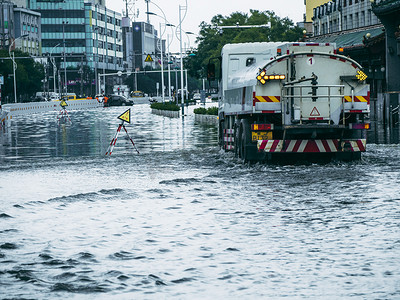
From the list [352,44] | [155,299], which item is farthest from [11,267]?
[352,44]

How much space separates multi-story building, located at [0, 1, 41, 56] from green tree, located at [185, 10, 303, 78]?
40.4 metres

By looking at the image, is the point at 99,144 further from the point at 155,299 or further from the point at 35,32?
the point at 35,32

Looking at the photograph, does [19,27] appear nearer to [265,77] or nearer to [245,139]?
[245,139]

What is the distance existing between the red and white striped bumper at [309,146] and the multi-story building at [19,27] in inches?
5018

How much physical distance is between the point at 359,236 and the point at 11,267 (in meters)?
3.76

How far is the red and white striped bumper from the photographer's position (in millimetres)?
18781

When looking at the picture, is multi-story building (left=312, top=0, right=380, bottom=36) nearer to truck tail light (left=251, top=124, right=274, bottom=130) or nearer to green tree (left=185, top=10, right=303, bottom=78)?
green tree (left=185, top=10, right=303, bottom=78)

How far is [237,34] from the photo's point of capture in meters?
104

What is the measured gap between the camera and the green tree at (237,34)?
3725 inches

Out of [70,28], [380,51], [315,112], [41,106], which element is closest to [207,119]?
[380,51]

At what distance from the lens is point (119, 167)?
20.2 meters

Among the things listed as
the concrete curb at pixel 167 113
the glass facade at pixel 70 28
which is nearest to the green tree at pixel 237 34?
the concrete curb at pixel 167 113

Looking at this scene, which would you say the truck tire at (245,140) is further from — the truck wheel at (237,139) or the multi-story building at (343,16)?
the multi-story building at (343,16)

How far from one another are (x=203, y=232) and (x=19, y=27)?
522 feet
